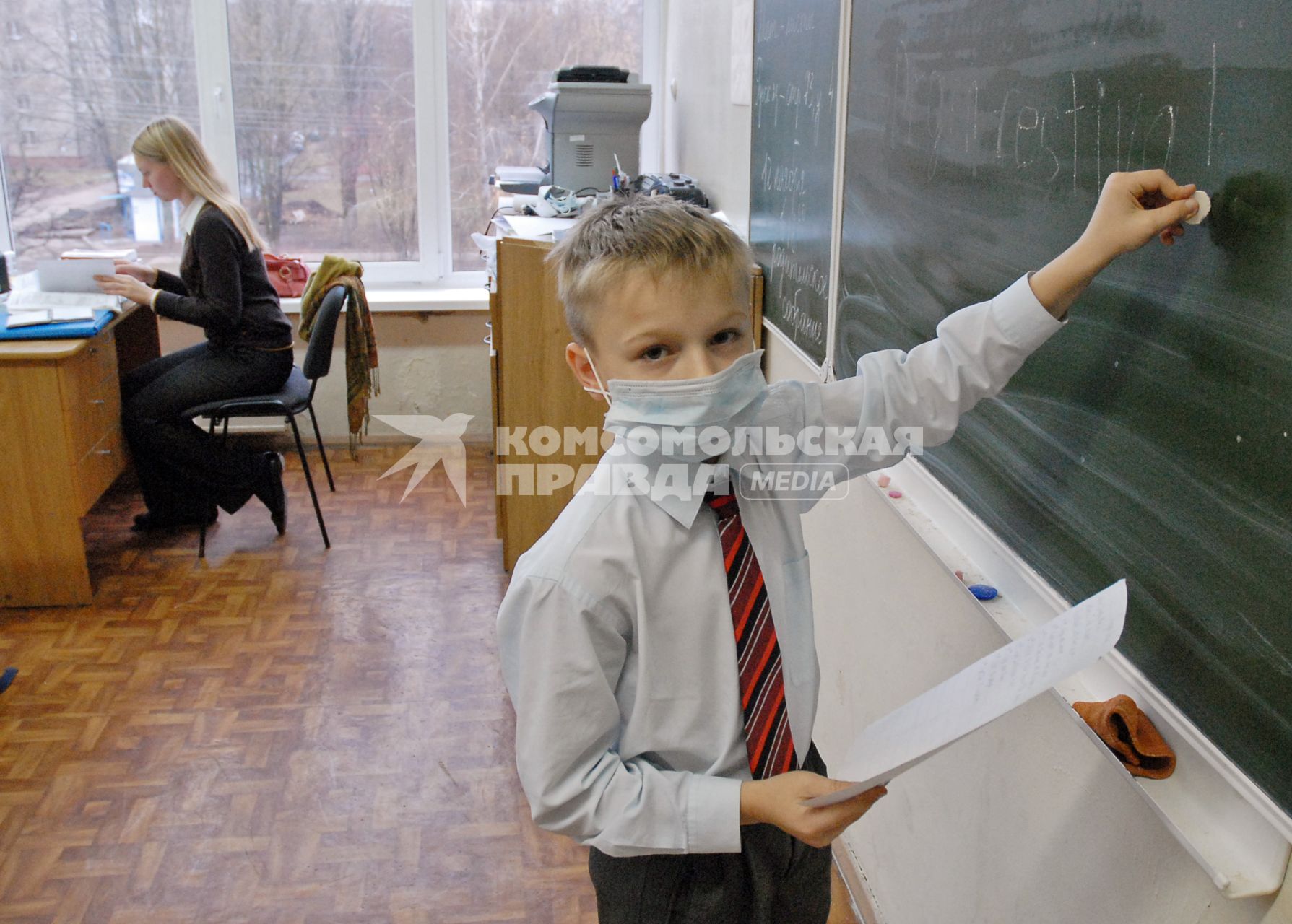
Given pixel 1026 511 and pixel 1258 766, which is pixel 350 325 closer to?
pixel 1026 511

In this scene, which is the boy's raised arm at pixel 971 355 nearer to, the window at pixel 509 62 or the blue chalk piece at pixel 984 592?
the blue chalk piece at pixel 984 592

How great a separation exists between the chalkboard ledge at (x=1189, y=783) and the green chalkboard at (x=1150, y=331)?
18 mm

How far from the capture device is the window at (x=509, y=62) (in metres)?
4.79

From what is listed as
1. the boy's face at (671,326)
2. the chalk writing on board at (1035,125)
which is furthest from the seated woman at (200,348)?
the boy's face at (671,326)

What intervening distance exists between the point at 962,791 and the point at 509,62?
407cm

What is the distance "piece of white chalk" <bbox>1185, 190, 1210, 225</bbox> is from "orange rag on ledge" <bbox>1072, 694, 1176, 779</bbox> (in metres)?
0.45

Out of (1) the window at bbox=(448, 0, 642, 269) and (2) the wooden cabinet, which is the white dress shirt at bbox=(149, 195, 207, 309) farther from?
(1) the window at bbox=(448, 0, 642, 269)

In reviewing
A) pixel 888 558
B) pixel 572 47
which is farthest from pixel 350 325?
pixel 888 558

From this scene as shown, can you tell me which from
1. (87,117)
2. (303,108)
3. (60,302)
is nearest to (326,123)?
(303,108)

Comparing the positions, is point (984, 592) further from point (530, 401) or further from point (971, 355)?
point (530, 401)

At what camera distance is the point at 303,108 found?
15.5ft

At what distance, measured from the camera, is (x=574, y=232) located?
115cm

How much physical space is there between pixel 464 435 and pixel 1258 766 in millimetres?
4376

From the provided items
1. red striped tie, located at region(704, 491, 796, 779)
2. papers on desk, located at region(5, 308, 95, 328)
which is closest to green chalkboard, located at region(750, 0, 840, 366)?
red striped tie, located at region(704, 491, 796, 779)
